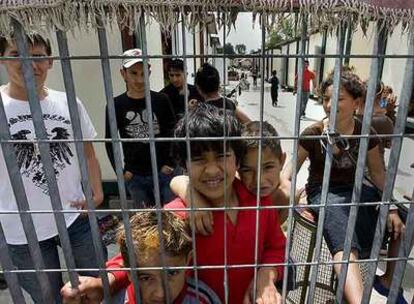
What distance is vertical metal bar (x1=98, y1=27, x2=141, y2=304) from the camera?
0.87 metres

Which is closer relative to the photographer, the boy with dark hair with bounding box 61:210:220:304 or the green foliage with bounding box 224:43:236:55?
the green foliage with bounding box 224:43:236:55

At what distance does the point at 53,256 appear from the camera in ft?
5.62

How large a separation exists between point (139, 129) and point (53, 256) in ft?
3.76

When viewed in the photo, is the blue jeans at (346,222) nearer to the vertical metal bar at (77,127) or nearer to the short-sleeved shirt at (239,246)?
the short-sleeved shirt at (239,246)

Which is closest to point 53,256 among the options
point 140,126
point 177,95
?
point 140,126

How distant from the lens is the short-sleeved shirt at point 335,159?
182 centimetres

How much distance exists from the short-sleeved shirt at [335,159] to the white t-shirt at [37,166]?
3.77ft

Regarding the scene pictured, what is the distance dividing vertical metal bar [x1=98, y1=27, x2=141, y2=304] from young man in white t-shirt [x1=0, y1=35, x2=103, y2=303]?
0.62 metres

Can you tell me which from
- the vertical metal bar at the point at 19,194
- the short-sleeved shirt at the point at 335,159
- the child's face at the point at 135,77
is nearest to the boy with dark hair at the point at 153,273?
the vertical metal bar at the point at 19,194

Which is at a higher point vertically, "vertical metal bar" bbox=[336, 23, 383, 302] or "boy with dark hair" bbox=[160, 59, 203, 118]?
"vertical metal bar" bbox=[336, 23, 383, 302]

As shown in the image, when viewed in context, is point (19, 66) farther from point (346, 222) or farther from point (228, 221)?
point (346, 222)

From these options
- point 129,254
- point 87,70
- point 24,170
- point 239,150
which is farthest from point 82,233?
point 87,70

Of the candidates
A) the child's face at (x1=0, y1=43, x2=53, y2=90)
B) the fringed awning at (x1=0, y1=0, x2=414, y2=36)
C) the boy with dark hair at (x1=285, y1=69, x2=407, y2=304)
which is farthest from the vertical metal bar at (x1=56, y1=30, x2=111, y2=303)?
the boy with dark hair at (x1=285, y1=69, x2=407, y2=304)

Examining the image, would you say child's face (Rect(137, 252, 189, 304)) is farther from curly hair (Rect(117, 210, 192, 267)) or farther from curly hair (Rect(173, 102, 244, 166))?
curly hair (Rect(173, 102, 244, 166))
